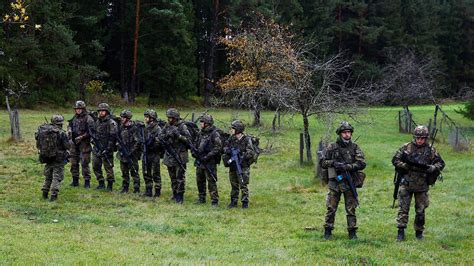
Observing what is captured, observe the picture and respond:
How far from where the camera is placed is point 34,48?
1368 inches

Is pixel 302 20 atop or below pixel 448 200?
atop

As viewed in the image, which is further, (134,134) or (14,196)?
(134,134)

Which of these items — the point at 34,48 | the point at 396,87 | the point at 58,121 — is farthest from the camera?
the point at 396,87

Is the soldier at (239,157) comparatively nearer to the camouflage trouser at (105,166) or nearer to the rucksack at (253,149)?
the rucksack at (253,149)

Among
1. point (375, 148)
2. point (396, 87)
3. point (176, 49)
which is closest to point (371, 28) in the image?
point (396, 87)

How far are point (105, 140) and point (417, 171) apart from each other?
8.49 metres

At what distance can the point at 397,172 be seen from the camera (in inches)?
410

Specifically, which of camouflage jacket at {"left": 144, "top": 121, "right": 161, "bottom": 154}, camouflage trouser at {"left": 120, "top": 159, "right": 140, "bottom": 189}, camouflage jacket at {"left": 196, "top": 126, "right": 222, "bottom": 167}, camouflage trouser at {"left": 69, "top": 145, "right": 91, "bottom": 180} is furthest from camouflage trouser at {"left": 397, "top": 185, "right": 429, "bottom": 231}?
camouflage trouser at {"left": 69, "top": 145, "right": 91, "bottom": 180}

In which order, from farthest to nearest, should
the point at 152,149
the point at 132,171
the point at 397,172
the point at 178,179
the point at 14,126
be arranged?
the point at 14,126, the point at 132,171, the point at 152,149, the point at 178,179, the point at 397,172

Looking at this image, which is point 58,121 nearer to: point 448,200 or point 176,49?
point 448,200

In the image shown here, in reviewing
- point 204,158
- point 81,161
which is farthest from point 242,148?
point 81,161

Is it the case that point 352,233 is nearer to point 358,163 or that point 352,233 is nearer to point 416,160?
point 358,163

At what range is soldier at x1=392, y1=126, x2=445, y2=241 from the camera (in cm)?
1009

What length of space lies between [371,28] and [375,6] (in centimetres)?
536
